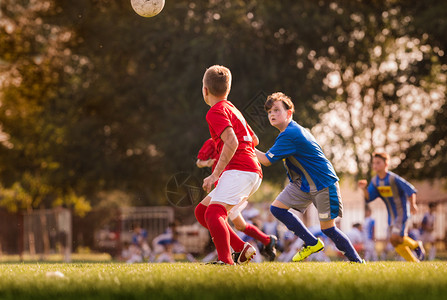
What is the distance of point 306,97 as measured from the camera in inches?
854

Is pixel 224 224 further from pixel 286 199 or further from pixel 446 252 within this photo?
pixel 446 252

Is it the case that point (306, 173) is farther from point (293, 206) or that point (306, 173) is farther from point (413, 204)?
point (413, 204)

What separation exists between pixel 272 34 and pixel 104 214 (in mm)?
12576

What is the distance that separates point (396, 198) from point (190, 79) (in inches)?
457

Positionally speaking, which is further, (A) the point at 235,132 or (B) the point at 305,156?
(B) the point at 305,156

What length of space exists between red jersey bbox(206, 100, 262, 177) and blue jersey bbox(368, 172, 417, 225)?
501 cm

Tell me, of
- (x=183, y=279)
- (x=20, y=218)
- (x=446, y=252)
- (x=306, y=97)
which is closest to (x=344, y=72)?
(x=306, y=97)

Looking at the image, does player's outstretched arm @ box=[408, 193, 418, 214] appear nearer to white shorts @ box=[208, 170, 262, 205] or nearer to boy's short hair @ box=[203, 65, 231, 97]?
white shorts @ box=[208, 170, 262, 205]

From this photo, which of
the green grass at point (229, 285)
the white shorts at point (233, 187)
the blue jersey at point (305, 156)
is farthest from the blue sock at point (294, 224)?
the green grass at point (229, 285)

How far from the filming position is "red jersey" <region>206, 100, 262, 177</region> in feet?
19.3


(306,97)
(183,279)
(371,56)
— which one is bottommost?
(183,279)

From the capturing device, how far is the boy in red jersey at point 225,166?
19.1ft

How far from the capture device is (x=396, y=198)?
10609 millimetres

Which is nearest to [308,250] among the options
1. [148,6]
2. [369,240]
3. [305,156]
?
[305,156]
